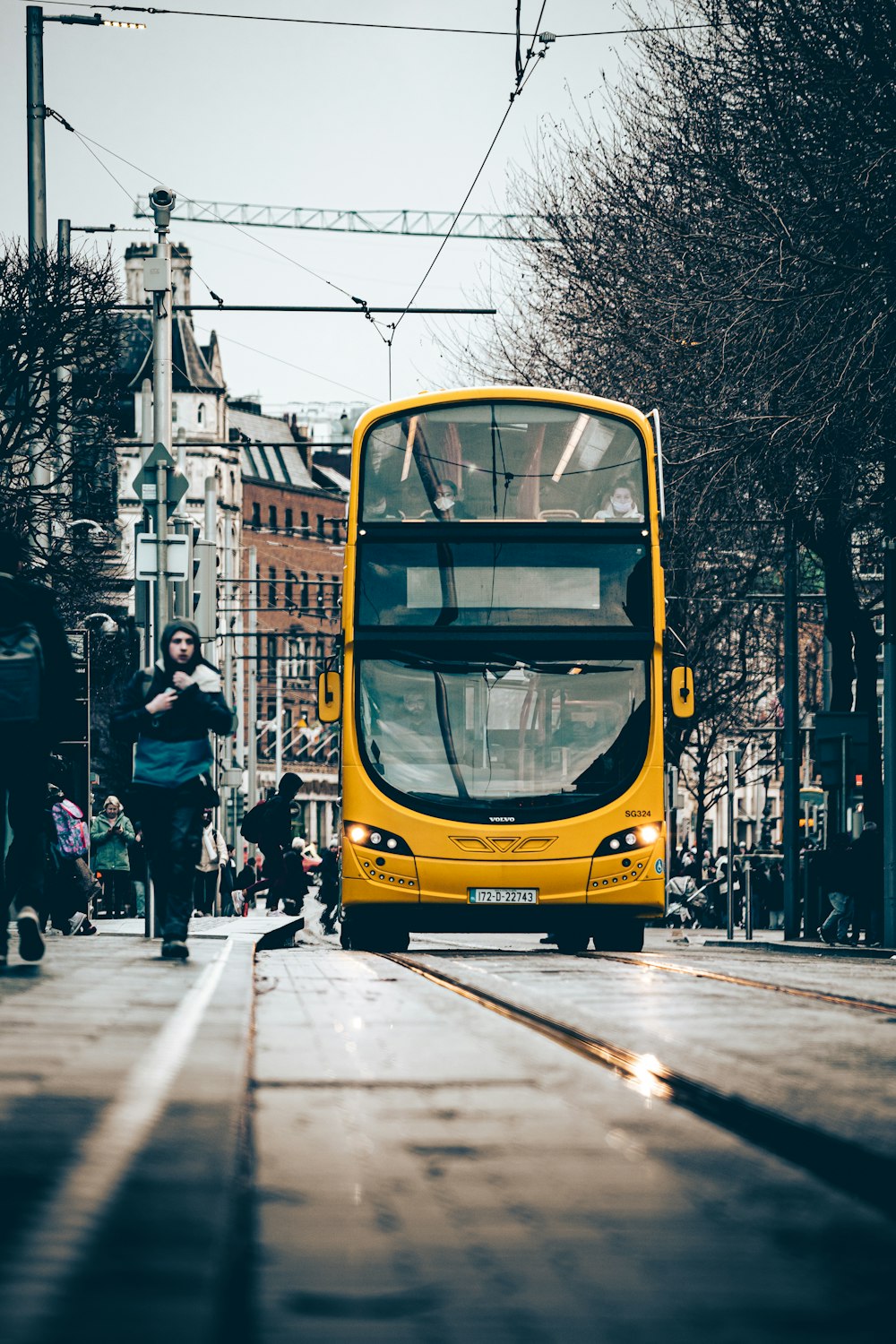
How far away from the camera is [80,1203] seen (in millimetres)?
4289

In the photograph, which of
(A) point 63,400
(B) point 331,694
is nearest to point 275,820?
(B) point 331,694

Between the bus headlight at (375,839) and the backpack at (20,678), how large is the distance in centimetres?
739

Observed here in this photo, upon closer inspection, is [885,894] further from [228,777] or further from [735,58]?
[228,777]

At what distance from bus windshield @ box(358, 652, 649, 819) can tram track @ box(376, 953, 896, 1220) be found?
915cm

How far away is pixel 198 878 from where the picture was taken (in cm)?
3300

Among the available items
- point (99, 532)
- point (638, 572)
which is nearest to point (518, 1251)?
point (638, 572)

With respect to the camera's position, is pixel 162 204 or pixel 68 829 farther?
pixel 162 204

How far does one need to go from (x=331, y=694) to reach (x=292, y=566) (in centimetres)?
12873

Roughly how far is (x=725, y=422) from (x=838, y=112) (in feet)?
11.1

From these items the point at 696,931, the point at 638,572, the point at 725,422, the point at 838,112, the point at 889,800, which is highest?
the point at 838,112

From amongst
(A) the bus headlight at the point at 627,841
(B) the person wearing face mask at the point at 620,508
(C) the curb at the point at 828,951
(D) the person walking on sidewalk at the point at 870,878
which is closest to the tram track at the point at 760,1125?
(A) the bus headlight at the point at 627,841

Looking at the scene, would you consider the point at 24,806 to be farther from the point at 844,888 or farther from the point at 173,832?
the point at 844,888

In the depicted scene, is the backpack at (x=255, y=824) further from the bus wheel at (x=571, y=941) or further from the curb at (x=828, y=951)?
the curb at (x=828, y=951)

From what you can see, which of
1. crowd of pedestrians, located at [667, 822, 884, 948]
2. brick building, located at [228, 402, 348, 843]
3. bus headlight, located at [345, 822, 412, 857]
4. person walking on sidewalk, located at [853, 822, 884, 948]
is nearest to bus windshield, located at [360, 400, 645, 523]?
bus headlight, located at [345, 822, 412, 857]
